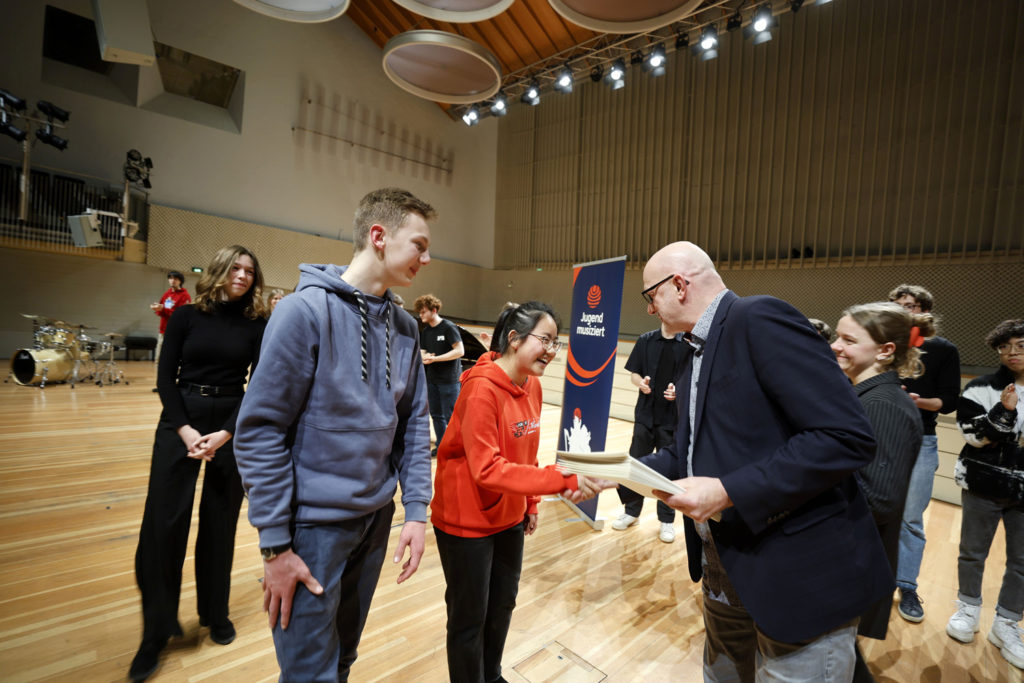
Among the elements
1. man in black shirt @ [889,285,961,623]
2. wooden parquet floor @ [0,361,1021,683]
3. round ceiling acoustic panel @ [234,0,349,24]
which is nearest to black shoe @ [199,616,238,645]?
wooden parquet floor @ [0,361,1021,683]

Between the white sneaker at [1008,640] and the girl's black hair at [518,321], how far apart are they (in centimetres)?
278

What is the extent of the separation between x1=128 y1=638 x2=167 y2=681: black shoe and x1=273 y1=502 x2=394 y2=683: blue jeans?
1.32 m

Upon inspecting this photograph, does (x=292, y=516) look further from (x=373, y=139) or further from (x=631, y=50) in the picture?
(x=373, y=139)

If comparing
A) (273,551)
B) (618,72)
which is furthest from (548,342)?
(618,72)

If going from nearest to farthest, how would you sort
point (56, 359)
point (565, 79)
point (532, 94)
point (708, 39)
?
point (56, 359) < point (708, 39) < point (565, 79) < point (532, 94)

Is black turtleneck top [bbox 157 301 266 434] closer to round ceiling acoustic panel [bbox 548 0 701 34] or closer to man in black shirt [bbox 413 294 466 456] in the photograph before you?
man in black shirt [bbox 413 294 466 456]

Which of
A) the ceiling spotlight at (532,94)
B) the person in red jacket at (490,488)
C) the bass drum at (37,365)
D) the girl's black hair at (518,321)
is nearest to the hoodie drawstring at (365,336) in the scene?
the person in red jacket at (490,488)

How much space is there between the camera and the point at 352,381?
1222 millimetres

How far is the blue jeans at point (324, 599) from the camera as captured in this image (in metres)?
1.15

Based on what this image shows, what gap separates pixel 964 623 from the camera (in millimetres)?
2496

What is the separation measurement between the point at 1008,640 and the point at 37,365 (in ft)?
34.4

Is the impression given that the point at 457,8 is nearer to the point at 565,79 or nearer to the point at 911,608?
the point at 565,79

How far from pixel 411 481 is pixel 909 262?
9.25m

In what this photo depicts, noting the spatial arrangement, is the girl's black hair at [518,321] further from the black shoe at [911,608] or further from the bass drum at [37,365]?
the bass drum at [37,365]
